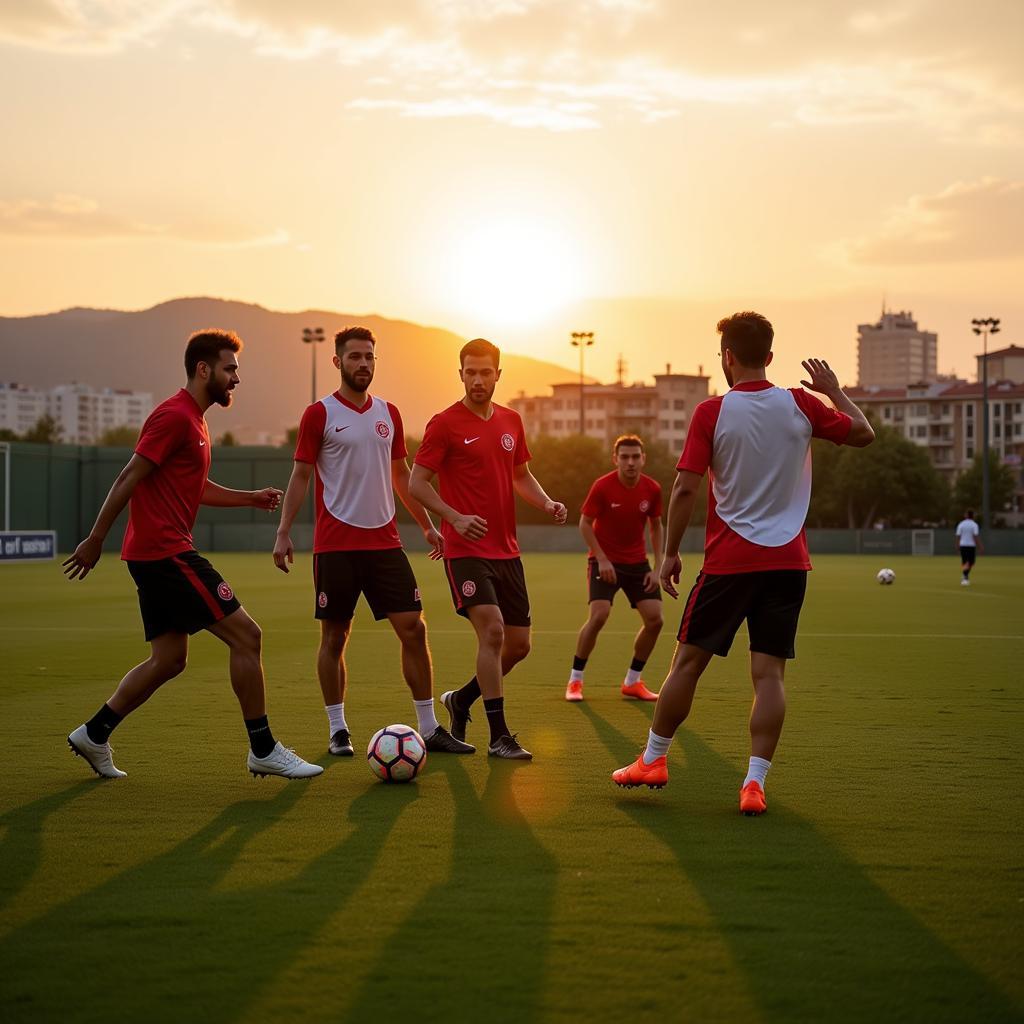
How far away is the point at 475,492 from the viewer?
828 cm

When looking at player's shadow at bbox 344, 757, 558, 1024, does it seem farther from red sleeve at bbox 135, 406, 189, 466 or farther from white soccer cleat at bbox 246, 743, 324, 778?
red sleeve at bbox 135, 406, 189, 466

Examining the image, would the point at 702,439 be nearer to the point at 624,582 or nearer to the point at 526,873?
the point at 526,873

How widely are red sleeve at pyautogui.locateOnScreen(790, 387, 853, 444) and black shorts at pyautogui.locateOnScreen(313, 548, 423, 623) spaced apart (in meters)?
2.60

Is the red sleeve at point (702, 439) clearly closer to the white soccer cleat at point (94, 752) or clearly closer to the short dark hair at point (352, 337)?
the short dark hair at point (352, 337)

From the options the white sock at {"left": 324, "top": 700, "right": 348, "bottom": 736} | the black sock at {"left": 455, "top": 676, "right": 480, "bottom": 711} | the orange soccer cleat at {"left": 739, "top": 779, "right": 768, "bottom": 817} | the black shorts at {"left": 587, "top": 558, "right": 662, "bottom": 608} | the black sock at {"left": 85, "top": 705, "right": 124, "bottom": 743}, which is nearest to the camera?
the orange soccer cleat at {"left": 739, "top": 779, "right": 768, "bottom": 817}

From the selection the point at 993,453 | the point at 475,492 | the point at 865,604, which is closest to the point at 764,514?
the point at 475,492

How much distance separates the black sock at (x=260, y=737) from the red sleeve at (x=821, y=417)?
10.1ft

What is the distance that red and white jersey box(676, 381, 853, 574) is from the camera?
6.43 metres

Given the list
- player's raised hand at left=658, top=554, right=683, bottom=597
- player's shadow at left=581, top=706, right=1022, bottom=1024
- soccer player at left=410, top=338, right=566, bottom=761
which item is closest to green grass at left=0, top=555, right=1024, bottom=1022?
player's shadow at left=581, top=706, right=1022, bottom=1024

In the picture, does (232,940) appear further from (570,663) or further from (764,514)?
(570,663)

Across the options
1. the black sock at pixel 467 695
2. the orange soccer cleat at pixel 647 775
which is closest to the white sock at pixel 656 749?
the orange soccer cleat at pixel 647 775

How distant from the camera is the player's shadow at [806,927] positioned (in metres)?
3.88

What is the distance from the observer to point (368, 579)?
8102 millimetres

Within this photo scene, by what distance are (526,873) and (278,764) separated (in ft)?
7.35
